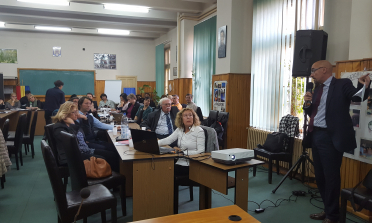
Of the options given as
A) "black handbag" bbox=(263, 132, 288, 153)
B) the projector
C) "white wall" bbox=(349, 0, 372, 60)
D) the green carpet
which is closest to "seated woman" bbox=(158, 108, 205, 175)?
the projector

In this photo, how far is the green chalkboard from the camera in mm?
11406

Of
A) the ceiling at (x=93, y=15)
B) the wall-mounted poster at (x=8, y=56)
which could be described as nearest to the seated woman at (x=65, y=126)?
the ceiling at (x=93, y=15)

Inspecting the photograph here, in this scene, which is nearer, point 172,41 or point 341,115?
point 341,115

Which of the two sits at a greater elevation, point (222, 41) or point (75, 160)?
point (222, 41)

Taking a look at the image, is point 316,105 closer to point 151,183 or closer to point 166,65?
point 151,183

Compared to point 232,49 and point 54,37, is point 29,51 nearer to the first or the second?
point 54,37

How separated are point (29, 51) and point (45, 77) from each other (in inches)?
49.2

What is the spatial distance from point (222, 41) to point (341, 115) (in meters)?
3.67

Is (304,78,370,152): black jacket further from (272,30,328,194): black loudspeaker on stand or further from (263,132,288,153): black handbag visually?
(263,132,288,153): black handbag

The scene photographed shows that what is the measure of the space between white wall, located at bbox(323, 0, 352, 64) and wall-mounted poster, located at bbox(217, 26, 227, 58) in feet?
7.14

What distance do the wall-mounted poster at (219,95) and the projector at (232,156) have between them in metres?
3.40

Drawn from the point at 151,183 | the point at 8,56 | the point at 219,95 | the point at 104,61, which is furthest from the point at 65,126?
the point at 8,56

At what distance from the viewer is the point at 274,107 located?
5039 mm

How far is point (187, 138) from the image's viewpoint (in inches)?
126
